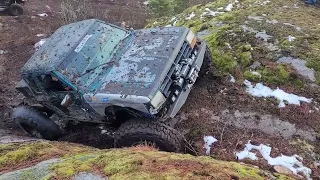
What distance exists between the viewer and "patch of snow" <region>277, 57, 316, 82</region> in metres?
7.51

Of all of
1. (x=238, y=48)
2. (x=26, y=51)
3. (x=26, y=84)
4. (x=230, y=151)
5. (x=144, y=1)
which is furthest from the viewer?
(x=144, y=1)

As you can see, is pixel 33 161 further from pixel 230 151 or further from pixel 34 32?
pixel 34 32

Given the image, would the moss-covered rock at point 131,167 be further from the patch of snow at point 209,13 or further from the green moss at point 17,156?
the patch of snow at point 209,13

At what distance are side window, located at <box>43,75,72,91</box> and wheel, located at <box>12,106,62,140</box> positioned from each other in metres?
0.84

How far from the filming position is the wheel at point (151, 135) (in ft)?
19.1

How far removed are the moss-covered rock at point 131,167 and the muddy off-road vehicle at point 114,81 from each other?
893 mm

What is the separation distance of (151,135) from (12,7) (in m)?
13.8

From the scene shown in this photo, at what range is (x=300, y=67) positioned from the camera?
7734 mm

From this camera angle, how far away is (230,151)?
6078 millimetres

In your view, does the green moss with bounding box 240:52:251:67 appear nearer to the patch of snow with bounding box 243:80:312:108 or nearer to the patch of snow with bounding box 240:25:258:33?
the patch of snow with bounding box 243:80:312:108

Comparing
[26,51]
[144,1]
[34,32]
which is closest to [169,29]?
[26,51]

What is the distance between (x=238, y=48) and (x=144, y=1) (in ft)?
57.0

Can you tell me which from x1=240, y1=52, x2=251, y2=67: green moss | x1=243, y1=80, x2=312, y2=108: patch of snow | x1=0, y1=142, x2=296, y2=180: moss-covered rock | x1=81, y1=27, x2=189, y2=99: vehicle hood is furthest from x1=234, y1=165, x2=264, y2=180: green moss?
x1=240, y1=52, x2=251, y2=67: green moss

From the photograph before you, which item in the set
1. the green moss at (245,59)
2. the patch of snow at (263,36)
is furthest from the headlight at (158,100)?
the patch of snow at (263,36)
